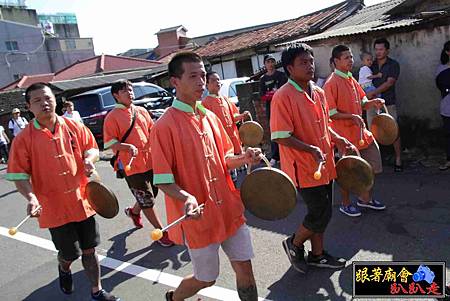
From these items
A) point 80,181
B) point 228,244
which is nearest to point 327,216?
point 228,244

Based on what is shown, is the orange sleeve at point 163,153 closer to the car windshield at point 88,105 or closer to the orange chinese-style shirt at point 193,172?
the orange chinese-style shirt at point 193,172

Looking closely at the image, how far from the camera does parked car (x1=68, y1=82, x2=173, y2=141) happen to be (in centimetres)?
1177

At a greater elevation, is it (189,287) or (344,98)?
(344,98)

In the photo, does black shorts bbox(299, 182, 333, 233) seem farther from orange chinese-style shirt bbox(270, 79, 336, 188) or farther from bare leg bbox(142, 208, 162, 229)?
bare leg bbox(142, 208, 162, 229)

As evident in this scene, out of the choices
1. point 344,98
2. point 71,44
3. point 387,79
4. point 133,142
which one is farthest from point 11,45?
point 344,98

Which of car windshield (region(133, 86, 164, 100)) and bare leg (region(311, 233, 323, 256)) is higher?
car windshield (region(133, 86, 164, 100))

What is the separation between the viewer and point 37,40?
116 feet

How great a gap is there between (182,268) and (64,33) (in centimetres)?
4404

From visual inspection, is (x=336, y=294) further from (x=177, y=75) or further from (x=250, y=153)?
(x=177, y=75)

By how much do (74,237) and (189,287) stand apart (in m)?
1.22

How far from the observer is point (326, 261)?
347 cm

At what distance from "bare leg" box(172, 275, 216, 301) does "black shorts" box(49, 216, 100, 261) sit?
1014 millimetres

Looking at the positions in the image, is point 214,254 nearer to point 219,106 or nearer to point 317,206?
point 317,206

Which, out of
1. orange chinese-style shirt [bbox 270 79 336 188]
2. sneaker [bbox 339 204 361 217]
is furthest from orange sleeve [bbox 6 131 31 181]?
sneaker [bbox 339 204 361 217]
